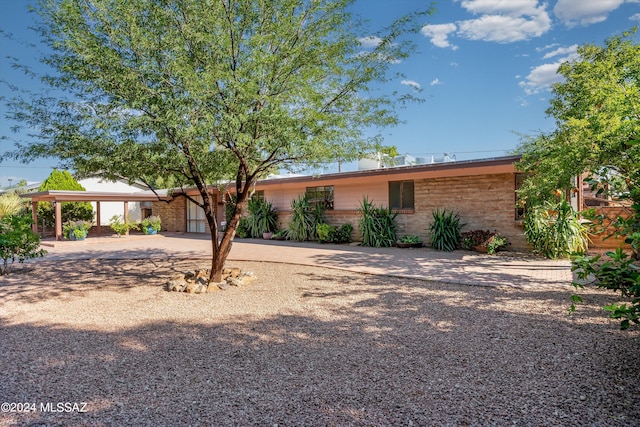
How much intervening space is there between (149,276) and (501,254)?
9435 mm

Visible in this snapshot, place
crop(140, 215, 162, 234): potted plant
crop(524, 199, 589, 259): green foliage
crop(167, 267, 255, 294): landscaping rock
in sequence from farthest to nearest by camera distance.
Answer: crop(140, 215, 162, 234): potted plant → crop(524, 199, 589, 259): green foliage → crop(167, 267, 255, 294): landscaping rock

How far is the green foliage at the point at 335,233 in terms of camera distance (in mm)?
14461

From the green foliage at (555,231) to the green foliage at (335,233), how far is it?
6.35 meters

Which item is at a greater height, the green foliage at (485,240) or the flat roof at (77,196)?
the flat roof at (77,196)

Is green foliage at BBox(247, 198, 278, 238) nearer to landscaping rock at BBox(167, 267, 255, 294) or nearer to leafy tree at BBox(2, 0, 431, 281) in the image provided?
landscaping rock at BBox(167, 267, 255, 294)

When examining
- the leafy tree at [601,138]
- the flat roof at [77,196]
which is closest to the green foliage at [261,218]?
the flat roof at [77,196]

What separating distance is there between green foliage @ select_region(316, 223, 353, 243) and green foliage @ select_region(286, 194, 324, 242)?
89 centimetres

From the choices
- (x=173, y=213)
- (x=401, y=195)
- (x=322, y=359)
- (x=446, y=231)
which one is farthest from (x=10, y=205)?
(x=322, y=359)

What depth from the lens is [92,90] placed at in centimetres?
569

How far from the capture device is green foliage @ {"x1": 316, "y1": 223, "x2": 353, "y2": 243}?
47.4ft

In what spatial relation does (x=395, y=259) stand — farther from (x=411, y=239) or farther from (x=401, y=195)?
(x=401, y=195)

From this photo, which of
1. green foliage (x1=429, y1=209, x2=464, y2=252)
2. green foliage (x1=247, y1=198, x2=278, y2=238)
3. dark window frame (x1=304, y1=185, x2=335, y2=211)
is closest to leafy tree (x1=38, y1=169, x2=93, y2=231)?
green foliage (x1=247, y1=198, x2=278, y2=238)

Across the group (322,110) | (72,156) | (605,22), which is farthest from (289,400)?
(605,22)

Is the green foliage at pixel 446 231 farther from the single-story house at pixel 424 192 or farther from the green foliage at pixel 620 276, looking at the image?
the green foliage at pixel 620 276
